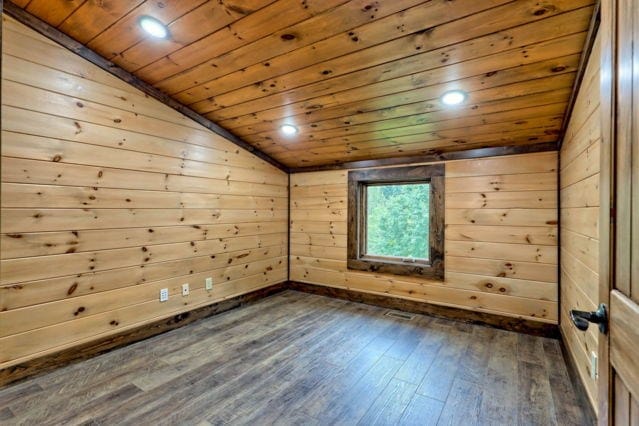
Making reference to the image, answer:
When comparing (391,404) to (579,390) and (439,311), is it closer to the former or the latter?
(579,390)

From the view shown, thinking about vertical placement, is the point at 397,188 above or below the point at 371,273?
above

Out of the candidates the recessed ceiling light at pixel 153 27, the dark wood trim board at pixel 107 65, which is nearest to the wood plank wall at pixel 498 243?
the dark wood trim board at pixel 107 65

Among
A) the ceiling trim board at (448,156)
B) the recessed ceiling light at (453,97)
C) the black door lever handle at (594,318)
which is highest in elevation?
the recessed ceiling light at (453,97)

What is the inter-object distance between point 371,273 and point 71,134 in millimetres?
3058

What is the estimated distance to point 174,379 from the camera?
82.5 inches

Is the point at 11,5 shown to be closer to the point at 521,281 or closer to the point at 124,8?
the point at 124,8

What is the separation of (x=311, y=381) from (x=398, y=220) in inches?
84.2

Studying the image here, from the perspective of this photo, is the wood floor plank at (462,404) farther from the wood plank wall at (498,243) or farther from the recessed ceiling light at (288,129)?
the recessed ceiling light at (288,129)

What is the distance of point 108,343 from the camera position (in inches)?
96.8

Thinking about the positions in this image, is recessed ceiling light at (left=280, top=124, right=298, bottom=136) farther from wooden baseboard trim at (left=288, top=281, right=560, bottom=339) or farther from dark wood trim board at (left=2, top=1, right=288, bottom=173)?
wooden baseboard trim at (left=288, top=281, right=560, bottom=339)

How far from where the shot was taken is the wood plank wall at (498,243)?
2756 mm

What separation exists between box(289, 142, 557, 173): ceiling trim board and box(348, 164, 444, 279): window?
0.24 feet

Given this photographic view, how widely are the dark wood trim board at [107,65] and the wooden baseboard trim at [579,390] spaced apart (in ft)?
11.3

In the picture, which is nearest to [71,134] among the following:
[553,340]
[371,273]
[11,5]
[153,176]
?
[153,176]
